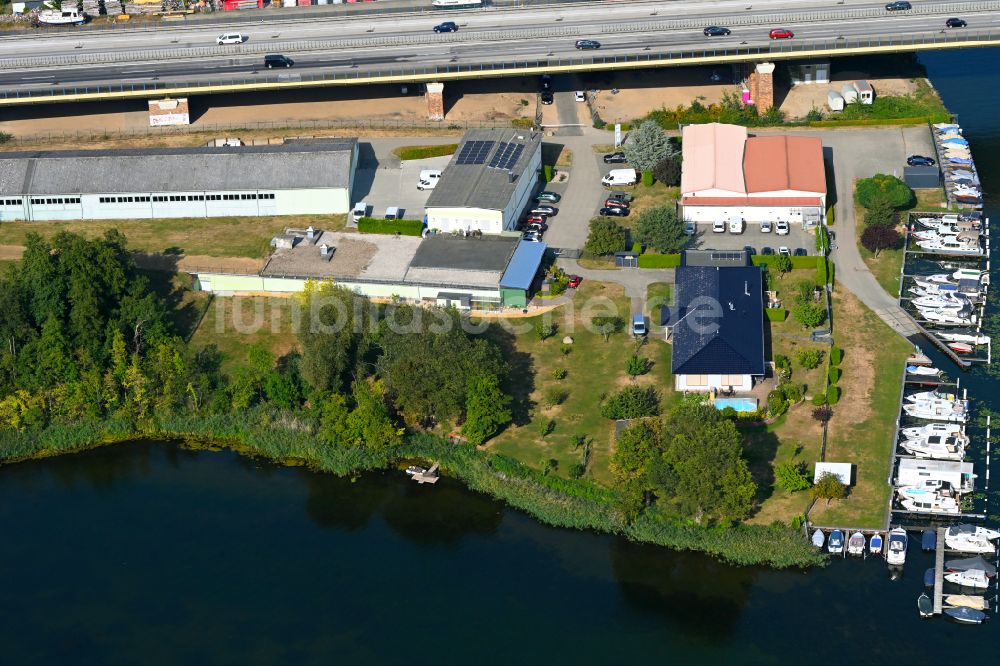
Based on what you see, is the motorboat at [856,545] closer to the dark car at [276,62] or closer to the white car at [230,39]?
the dark car at [276,62]

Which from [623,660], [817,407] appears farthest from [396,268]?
[623,660]

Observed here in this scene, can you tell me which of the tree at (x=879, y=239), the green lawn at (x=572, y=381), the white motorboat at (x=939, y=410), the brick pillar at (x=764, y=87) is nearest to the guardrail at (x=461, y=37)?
the brick pillar at (x=764, y=87)

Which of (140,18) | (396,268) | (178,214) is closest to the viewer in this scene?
(396,268)

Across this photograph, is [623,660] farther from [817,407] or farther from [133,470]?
[133,470]

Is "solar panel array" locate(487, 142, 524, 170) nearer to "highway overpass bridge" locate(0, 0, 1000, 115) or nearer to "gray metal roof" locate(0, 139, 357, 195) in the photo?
"gray metal roof" locate(0, 139, 357, 195)

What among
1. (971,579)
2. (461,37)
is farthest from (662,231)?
(461,37)

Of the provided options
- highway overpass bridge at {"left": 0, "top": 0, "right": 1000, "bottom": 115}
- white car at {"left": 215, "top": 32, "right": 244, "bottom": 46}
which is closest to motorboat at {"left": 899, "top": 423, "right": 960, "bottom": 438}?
highway overpass bridge at {"left": 0, "top": 0, "right": 1000, "bottom": 115}
